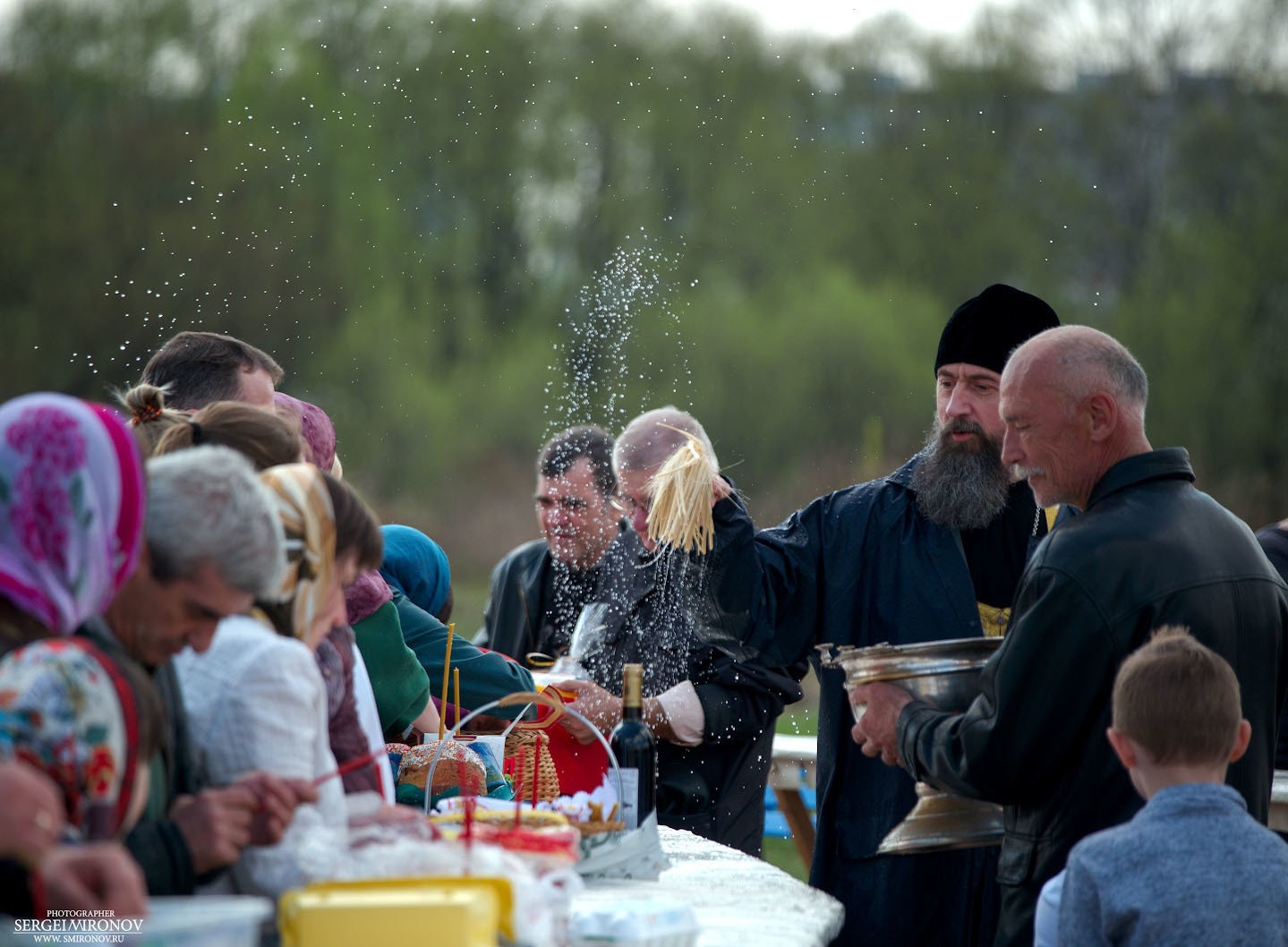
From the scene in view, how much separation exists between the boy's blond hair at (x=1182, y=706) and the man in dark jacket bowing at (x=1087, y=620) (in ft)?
1.06

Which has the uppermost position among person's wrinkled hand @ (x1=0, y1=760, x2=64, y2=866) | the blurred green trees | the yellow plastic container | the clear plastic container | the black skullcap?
the blurred green trees

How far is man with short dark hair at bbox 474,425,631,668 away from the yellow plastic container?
3607 millimetres

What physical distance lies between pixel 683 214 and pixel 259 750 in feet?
80.3

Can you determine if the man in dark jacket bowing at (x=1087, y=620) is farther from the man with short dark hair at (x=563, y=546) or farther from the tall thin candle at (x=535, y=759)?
the man with short dark hair at (x=563, y=546)

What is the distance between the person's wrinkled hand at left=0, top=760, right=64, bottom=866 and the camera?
1.73m

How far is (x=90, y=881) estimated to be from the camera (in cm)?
178

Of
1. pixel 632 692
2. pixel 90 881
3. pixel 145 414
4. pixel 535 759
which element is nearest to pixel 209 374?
pixel 145 414

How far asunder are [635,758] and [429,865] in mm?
1090

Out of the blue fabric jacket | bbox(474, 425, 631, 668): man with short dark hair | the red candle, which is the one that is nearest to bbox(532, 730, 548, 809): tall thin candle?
the red candle

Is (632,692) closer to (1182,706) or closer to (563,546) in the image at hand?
(1182,706)

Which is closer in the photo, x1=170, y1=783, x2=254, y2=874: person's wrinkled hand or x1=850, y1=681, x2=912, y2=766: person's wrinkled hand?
x1=170, y1=783, x2=254, y2=874: person's wrinkled hand

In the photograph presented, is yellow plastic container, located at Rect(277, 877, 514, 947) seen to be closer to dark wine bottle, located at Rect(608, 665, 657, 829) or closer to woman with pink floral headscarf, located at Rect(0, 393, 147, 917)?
woman with pink floral headscarf, located at Rect(0, 393, 147, 917)

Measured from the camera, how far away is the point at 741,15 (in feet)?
86.5

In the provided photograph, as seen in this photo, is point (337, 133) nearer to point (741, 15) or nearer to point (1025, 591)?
point (741, 15)
